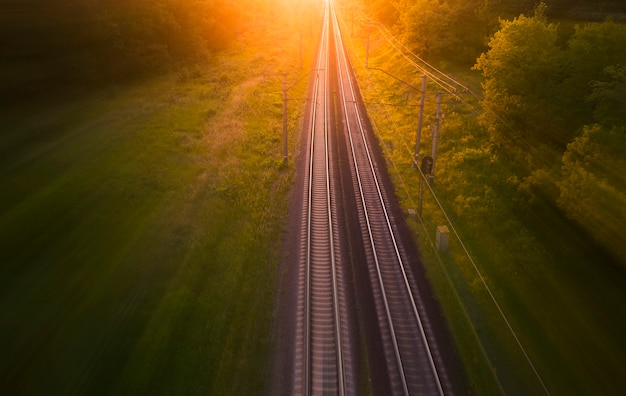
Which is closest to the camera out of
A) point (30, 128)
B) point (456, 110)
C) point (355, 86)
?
point (30, 128)

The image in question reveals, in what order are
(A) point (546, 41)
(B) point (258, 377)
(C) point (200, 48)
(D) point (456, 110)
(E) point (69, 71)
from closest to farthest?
(B) point (258, 377)
(A) point (546, 41)
(D) point (456, 110)
(E) point (69, 71)
(C) point (200, 48)

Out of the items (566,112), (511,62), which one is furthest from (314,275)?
(511,62)

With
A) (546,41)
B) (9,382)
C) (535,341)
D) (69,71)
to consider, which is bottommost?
(535,341)

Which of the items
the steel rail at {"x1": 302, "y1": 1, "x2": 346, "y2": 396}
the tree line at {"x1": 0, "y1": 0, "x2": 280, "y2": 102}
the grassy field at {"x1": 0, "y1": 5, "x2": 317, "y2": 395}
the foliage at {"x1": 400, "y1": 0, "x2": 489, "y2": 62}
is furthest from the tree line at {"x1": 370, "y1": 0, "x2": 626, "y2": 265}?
the tree line at {"x1": 0, "y1": 0, "x2": 280, "y2": 102}

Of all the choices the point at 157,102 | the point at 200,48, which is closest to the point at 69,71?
the point at 157,102

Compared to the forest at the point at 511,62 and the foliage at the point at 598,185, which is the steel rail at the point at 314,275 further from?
the foliage at the point at 598,185

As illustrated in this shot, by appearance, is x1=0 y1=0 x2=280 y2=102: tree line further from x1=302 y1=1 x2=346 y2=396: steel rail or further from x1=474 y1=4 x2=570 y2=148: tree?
x1=474 y1=4 x2=570 y2=148: tree

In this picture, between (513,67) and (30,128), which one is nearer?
(513,67)

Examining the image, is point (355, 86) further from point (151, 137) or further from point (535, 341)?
point (535, 341)

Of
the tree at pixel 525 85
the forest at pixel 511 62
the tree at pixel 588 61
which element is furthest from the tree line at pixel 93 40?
the tree at pixel 588 61
